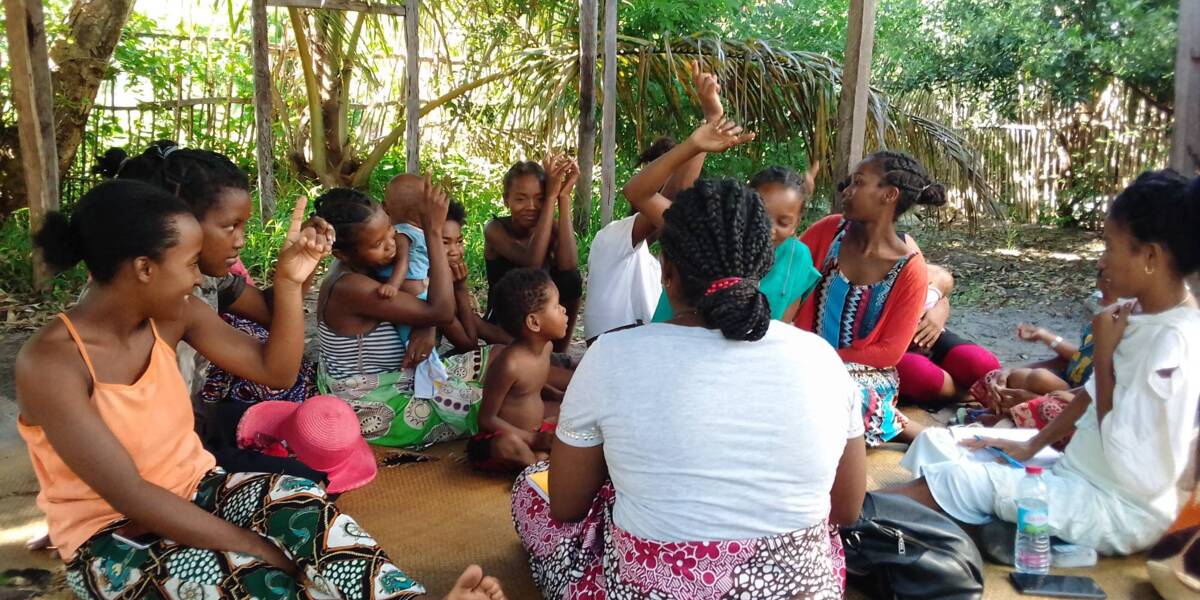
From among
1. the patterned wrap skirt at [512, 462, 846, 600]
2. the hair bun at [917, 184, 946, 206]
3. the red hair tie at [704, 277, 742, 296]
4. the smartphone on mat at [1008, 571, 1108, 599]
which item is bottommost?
the smartphone on mat at [1008, 571, 1108, 599]

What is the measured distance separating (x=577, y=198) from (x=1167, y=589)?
4.73 m

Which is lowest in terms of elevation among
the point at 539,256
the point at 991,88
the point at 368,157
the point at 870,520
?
the point at 870,520

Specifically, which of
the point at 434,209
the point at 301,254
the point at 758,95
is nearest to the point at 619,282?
the point at 434,209

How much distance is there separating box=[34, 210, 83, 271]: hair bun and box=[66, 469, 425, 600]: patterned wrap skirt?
605 mm

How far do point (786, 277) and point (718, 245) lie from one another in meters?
1.61

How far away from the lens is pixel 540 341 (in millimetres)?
3436

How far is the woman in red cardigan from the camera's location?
3.55 m

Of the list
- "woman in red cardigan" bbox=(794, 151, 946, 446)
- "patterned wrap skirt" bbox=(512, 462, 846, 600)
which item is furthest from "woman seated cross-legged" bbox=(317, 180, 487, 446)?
"patterned wrap skirt" bbox=(512, 462, 846, 600)

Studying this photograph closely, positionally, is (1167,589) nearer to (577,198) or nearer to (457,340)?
(457,340)

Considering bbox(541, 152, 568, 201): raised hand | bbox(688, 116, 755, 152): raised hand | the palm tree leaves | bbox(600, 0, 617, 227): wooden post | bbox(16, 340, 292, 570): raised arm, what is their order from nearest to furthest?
bbox(16, 340, 292, 570): raised arm
bbox(688, 116, 755, 152): raised hand
bbox(541, 152, 568, 201): raised hand
bbox(600, 0, 617, 227): wooden post
the palm tree leaves

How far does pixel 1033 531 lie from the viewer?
2.66 metres

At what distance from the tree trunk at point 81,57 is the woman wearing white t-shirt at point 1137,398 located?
19.6 ft

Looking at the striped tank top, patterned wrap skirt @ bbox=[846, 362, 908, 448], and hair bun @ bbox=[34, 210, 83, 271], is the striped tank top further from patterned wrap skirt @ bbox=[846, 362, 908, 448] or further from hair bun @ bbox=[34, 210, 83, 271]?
patterned wrap skirt @ bbox=[846, 362, 908, 448]

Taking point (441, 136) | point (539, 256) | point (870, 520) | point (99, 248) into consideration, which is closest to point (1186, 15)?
point (870, 520)
